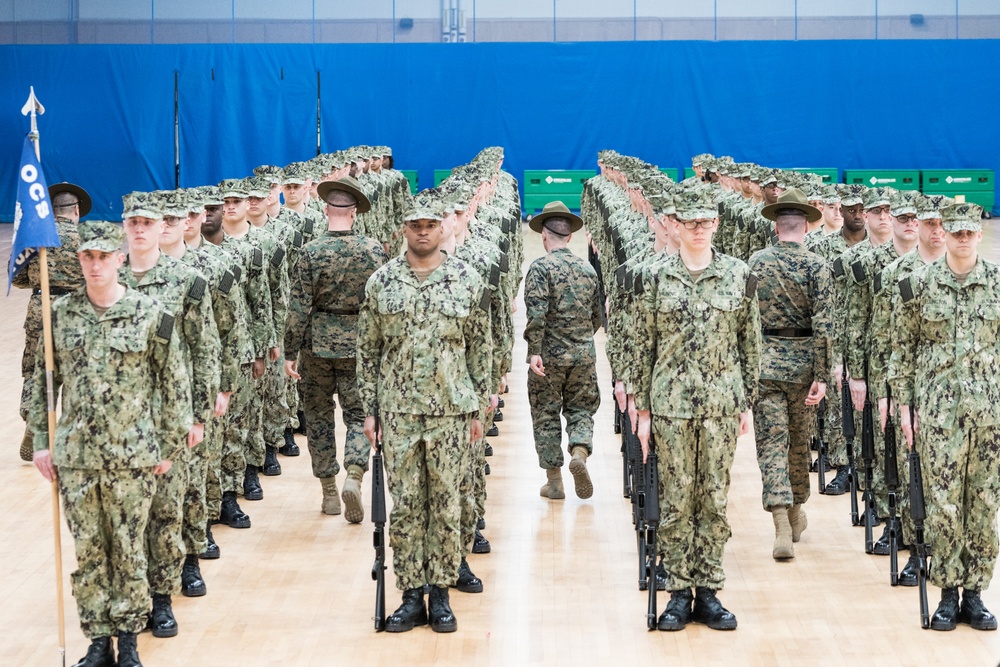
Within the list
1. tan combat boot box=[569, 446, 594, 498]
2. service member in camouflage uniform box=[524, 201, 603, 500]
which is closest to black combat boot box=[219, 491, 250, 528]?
service member in camouflage uniform box=[524, 201, 603, 500]

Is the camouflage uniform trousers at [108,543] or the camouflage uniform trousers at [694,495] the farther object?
the camouflage uniform trousers at [694,495]

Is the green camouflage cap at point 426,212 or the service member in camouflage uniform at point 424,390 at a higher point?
the green camouflage cap at point 426,212

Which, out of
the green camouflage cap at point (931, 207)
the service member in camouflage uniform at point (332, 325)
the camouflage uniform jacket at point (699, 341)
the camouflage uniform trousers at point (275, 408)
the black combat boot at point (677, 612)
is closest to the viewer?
the camouflage uniform jacket at point (699, 341)

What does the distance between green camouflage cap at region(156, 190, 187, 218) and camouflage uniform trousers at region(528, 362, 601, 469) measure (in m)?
2.51

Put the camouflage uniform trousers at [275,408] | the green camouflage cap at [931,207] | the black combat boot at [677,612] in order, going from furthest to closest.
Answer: the camouflage uniform trousers at [275,408] → the green camouflage cap at [931,207] → the black combat boot at [677,612]

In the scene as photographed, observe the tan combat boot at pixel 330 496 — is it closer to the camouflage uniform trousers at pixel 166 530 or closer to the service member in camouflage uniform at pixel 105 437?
the camouflage uniform trousers at pixel 166 530

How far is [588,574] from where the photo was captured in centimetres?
701

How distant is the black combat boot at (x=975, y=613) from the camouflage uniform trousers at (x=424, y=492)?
2.20 metres

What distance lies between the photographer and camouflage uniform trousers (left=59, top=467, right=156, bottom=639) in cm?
543

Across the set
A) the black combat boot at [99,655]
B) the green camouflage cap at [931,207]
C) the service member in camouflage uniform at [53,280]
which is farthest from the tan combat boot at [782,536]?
the service member in camouflage uniform at [53,280]

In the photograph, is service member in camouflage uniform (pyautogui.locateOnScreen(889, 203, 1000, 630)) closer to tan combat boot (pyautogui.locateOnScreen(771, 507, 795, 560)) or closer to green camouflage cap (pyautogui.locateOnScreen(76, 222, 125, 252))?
tan combat boot (pyautogui.locateOnScreen(771, 507, 795, 560))

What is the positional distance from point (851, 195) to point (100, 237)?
5132 millimetres

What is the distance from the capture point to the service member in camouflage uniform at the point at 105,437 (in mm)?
5410

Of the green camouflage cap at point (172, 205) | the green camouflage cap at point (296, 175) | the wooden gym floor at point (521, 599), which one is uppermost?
the green camouflage cap at point (296, 175)
